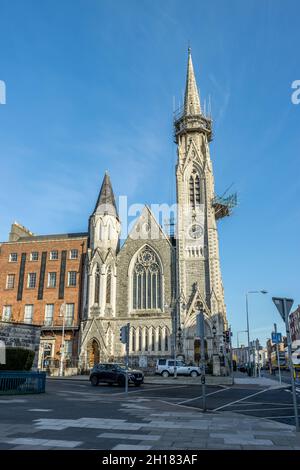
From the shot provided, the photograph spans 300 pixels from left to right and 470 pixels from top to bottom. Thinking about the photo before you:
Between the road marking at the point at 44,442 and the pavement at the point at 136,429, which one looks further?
the pavement at the point at 136,429

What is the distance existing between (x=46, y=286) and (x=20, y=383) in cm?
3164

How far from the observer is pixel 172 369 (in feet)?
119

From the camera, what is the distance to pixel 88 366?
42.0m

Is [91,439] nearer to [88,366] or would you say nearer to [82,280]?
[88,366]

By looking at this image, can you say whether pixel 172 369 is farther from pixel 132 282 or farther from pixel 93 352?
pixel 132 282

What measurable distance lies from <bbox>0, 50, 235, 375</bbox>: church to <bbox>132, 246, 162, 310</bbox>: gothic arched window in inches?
4.5

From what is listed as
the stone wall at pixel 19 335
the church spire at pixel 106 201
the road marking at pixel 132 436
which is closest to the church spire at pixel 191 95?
the church spire at pixel 106 201

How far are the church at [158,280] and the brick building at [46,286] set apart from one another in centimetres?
224

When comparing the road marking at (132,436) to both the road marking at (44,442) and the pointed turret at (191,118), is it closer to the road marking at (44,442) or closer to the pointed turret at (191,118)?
the road marking at (44,442)

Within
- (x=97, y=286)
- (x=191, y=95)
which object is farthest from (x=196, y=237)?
(x=191, y=95)

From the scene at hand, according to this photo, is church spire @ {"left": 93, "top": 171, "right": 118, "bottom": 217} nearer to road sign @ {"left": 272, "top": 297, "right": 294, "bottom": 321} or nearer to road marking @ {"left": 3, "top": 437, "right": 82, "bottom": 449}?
road sign @ {"left": 272, "top": 297, "right": 294, "bottom": 321}

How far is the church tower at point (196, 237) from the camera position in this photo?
41406mm
